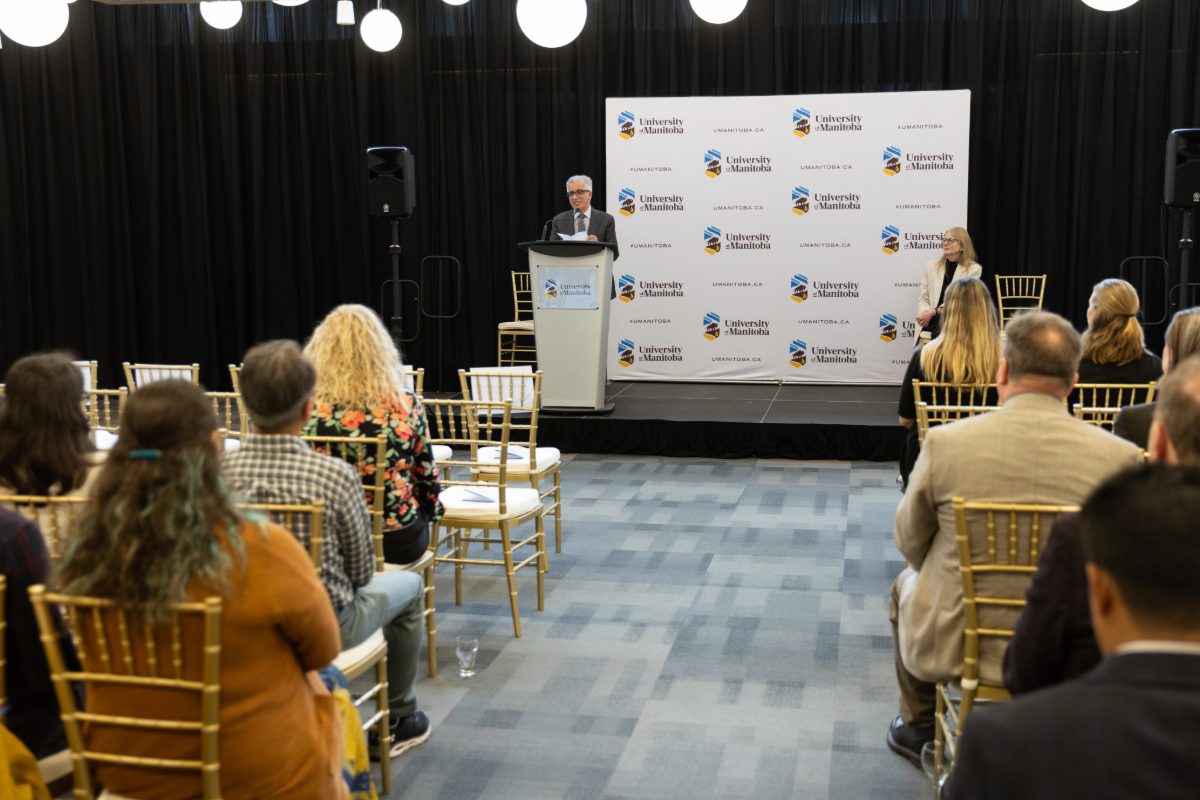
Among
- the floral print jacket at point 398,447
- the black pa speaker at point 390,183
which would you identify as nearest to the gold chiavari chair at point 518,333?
the black pa speaker at point 390,183

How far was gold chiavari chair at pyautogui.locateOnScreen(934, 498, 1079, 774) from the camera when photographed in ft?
6.59

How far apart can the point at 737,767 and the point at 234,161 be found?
→ 26.7 feet

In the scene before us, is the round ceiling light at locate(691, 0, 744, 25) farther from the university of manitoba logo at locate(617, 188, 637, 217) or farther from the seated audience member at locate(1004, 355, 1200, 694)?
the seated audience member at locate(1004, 355, 1200, 694)

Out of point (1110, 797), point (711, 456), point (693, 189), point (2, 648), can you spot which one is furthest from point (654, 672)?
point (693, 189)

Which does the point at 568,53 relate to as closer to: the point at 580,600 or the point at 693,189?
the point at 693,189

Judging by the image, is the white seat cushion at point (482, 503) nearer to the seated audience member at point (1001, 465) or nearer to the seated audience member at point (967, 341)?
the seated audience member at point (967, 341)

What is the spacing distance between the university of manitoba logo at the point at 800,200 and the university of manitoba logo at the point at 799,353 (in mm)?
1056

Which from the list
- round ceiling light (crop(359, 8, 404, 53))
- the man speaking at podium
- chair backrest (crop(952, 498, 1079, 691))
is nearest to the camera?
chair backrest (crop(952, 498, 1079, 691))

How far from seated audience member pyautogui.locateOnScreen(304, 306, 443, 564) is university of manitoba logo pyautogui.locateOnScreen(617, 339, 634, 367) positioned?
5923 mm

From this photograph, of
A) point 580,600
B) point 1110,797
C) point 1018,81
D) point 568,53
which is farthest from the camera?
point 568,53

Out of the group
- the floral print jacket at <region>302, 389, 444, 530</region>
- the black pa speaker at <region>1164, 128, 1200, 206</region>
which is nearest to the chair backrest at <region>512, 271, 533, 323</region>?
the black pa speaker at <region>1164, 128, 1200, 206</region>

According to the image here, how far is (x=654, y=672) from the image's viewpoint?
3.31m

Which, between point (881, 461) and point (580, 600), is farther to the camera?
point (881, 461)

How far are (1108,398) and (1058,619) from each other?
2396mm
